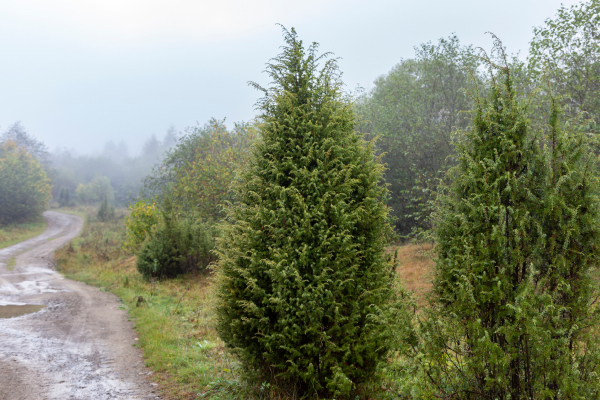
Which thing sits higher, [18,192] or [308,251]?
[18,192]

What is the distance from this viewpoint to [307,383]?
435 cm

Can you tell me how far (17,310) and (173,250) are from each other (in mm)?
6063

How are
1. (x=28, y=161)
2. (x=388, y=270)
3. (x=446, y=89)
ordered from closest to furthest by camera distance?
(x=388, y=270) → (x=446, y=89) → (x=28, y=161)

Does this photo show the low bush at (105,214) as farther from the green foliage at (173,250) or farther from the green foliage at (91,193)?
the green foliage at (173,250)

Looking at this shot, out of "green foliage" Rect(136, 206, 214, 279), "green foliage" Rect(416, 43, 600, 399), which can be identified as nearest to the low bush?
"green foliage" Rect(136, 206, 214, 279)

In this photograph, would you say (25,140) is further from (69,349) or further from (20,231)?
(69,349)

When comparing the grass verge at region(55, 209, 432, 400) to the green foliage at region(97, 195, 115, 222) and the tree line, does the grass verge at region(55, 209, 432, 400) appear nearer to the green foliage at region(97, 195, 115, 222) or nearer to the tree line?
the tree line

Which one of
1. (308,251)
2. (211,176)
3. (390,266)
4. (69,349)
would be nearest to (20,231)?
(211,176)

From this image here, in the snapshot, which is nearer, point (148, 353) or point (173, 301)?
point (148, 353)


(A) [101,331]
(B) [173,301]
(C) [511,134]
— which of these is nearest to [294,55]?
(C) [511,134]

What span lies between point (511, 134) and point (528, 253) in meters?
1.03

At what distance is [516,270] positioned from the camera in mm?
3205

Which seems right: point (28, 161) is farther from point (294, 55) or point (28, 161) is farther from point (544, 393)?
point (544, 393)

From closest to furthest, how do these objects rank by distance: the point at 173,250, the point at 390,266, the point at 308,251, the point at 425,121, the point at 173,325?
the point at 308,251 < the point at 390,266 < the point at 173,325 < the point at 173,250 < the point at 425,121
